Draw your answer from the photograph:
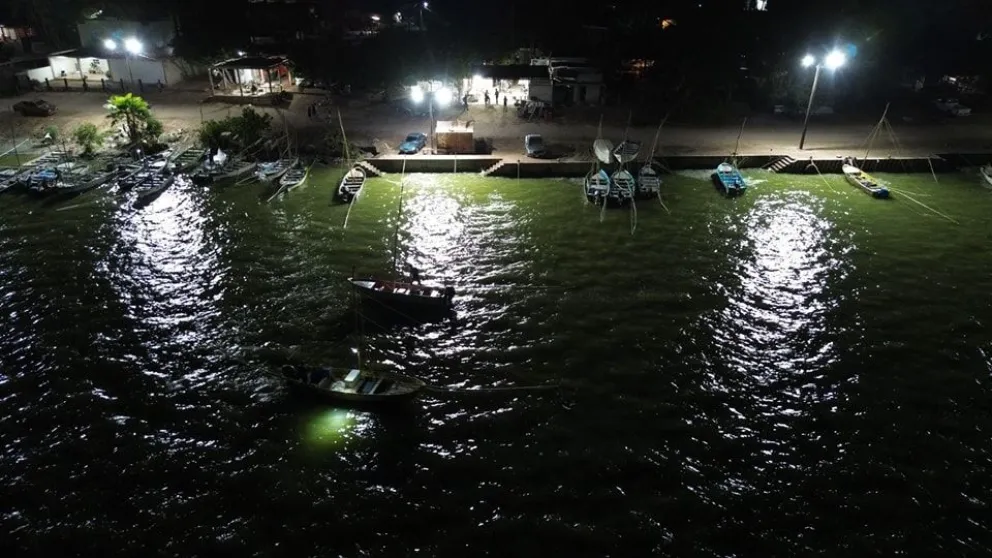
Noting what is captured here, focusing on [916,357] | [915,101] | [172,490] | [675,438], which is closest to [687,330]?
[675,438]

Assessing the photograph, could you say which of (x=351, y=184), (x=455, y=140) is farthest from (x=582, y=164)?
(x=351, y=184)

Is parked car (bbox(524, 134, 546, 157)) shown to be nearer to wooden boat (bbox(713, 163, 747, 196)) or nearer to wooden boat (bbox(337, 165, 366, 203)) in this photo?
wooden boat (bbox(337, 165, 366, 203))

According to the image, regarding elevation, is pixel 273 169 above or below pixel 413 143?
below

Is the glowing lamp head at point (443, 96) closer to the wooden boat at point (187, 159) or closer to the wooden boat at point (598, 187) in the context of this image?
the wooden boat at point (598, 187)

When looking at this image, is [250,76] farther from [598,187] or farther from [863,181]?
[863,181]

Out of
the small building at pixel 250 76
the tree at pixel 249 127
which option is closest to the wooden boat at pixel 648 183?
the tree at pixel 249 127

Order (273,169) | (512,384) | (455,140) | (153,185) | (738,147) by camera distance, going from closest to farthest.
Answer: (512,384) < (153,185) < (273,169) < (455,140) < (738,147)

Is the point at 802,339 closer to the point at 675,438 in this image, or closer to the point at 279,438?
the point at 675,438
